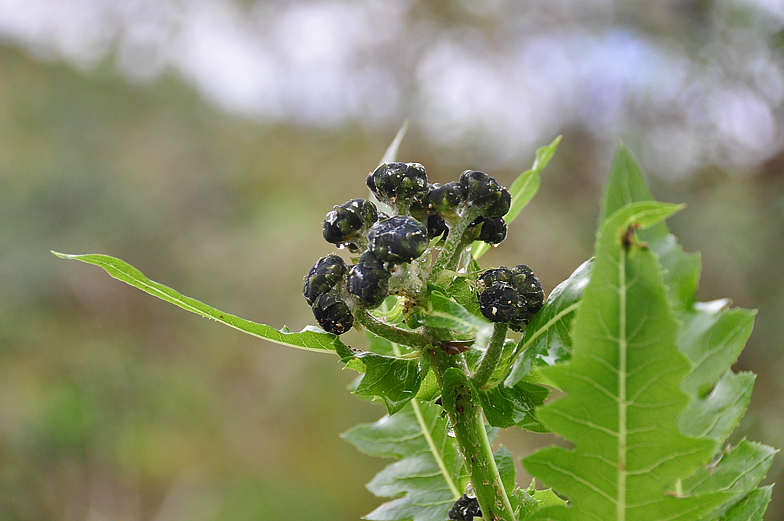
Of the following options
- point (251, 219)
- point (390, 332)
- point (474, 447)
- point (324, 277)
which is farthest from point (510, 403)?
point (251, 219)

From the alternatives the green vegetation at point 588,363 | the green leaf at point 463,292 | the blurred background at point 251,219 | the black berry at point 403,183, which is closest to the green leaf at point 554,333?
the green vegetation at point 588,363

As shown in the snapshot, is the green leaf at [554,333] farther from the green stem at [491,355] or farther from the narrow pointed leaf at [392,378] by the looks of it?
the narrow pointed leaf at [392,378]

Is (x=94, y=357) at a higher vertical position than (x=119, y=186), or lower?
lower

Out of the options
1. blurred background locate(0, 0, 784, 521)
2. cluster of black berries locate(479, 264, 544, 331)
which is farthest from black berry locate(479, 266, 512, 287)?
blurred background locate(0, 0, 784, 521)

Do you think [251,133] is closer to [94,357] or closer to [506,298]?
[94,357]

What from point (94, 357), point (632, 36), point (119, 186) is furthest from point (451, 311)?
point (119, 186)

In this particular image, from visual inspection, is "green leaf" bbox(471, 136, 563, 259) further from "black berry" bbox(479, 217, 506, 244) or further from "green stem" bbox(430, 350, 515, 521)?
"green stem" bbox(430, 350, 515, 521)

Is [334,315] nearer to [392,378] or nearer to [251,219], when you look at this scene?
[392,378]
